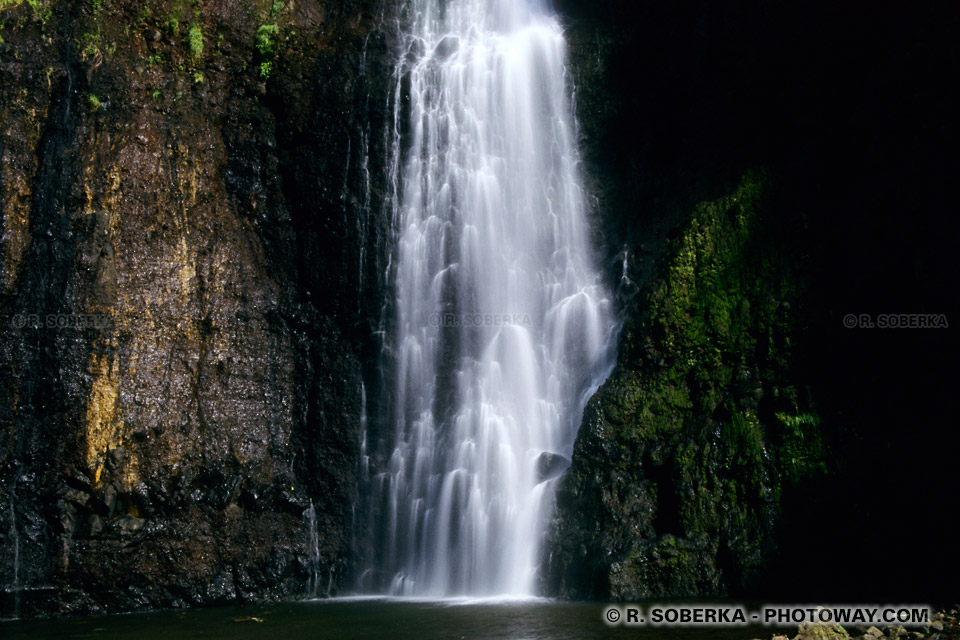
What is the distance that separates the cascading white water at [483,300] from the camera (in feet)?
42.8

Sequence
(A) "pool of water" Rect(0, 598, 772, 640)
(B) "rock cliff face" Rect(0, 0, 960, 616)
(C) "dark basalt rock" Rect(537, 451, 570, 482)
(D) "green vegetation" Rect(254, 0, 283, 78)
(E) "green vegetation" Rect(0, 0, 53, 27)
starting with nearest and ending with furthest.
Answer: (A) "pool of water" Rect(0, 598, 772, 640)
(B) "rock cliff face" Rect(0, 0, 960, 616)
(C) "dark basalt rock" Rect(537, 451, 570, 482)
(E) "green vegetation" Rect(0, 0, 53, 27)
(D) "green vegetation" Rect(254, 0, 283, 78)

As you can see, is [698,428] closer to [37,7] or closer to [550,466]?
[550,466]

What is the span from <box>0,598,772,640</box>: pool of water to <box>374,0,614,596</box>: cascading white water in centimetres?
136

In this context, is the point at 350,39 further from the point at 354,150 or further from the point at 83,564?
the point at 83,564

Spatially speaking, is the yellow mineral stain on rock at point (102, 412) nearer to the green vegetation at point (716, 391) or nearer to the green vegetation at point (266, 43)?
the green vegetation at point (266, 43)

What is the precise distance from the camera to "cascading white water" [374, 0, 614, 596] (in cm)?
1304

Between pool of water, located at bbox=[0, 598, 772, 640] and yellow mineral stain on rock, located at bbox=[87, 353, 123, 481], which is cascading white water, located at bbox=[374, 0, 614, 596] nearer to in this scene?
pool of water, located at bbox=[0, 598, 772, 640]

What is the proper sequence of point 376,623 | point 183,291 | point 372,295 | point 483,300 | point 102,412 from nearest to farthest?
1. point 376,623
2. point 102,412
3. point 183,291
4. point 483,300
5. point 372,295

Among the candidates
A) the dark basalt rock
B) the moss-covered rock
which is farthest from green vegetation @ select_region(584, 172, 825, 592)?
the dark basalt rock

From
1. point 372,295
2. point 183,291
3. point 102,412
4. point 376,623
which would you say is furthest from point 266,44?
point 376,623

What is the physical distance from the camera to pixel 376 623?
10023mm

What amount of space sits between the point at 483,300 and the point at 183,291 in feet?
17.5

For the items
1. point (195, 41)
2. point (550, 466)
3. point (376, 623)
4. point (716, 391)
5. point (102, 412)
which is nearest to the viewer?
point (376, 623)

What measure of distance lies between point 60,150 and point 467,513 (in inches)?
365
